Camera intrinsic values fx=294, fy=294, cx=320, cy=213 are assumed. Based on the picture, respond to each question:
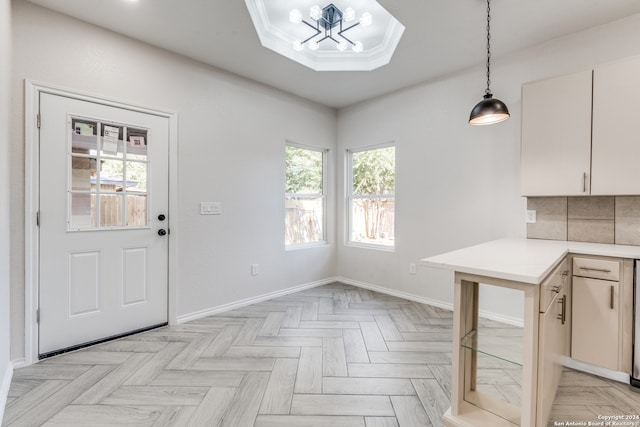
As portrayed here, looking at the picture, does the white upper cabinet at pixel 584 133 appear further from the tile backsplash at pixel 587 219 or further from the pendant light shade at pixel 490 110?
the pendant light shade at pixel 490 110

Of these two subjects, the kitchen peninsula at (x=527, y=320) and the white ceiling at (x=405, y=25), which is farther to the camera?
the white ceiling at (x=405, y=25)

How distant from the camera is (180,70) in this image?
2.96 meters

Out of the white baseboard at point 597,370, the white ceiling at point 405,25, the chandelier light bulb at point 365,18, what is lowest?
the white baseboard at point 597,370

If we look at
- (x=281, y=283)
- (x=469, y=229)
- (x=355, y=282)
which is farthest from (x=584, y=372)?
(x=281, y=283)

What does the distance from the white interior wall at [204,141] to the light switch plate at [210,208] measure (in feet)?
0.17

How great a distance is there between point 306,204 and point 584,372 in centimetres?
331

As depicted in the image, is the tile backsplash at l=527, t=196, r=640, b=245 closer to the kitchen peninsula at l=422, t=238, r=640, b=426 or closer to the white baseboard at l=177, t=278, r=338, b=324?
the kitchen peninsula at l=422, t=238, r=640, b=426

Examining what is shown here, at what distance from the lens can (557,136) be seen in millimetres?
2381

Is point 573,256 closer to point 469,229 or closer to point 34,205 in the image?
point 469,229

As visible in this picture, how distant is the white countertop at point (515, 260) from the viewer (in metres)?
1.34

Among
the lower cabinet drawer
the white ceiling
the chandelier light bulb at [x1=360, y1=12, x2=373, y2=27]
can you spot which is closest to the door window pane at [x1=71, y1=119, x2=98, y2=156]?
the white ceiling

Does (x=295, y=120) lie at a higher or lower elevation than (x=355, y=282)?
higher

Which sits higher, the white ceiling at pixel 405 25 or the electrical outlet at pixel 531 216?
the white ceiling at pixel 405 25

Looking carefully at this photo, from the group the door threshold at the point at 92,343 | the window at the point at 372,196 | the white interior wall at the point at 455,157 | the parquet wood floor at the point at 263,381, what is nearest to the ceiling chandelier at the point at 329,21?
the white interior wall at the point at 455,157
